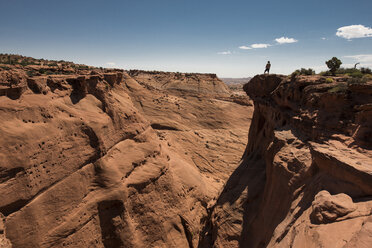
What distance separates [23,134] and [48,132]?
3.43 ft

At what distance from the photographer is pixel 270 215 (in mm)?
8719

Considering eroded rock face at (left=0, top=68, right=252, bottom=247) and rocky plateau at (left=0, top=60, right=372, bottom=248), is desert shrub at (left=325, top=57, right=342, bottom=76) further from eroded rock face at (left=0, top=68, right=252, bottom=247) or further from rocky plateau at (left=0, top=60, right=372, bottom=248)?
eroded rock face at (left=0, top=68, right=252, bottom=247)

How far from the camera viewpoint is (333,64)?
14.4m

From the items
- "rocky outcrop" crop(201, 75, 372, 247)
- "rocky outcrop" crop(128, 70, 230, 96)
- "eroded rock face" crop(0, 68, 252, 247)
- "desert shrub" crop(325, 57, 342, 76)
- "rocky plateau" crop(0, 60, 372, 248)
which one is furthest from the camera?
"rocky outcrop" crop(128, 70, 230, 96)

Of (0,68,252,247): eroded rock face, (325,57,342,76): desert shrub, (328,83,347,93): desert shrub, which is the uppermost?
(325,57,342,76): desert shrub

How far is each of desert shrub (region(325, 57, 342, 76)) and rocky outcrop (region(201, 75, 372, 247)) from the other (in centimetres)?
344

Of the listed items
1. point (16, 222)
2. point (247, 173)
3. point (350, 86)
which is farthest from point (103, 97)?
point (350, 86)

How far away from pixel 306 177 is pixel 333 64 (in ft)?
36.2

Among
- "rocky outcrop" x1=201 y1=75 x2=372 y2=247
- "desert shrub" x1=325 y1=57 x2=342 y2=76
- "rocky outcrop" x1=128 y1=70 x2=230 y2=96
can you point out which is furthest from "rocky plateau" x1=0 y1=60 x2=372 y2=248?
"rocky outcrop" x1=128 y1=70 x2=230 y2=96

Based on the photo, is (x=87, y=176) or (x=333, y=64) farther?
(x=333, y=64)

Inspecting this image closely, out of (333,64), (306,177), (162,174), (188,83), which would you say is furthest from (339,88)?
(188,83)

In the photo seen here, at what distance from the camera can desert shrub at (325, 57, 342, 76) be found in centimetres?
1412

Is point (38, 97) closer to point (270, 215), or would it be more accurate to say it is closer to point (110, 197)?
point (110, 197)

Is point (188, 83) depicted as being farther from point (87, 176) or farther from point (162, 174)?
point (87, 176)
